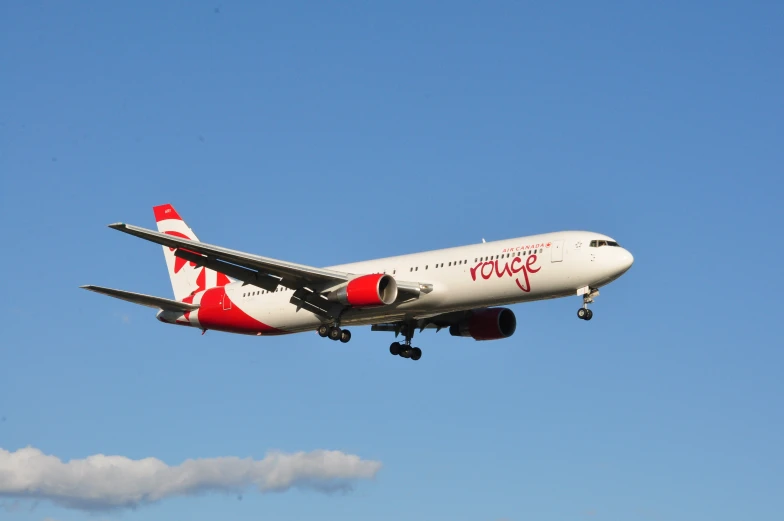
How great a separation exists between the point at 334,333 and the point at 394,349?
19.2 feet

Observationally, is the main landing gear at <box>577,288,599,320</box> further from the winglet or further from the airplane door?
the winglet

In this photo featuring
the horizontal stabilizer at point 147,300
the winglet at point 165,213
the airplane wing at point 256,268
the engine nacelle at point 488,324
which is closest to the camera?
the airplane wing at point 256,268

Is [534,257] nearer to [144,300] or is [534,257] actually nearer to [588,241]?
[588,241]

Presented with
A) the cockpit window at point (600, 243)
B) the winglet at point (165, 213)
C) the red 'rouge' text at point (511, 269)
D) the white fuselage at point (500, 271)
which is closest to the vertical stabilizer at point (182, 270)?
the winglet at point (165, 213)

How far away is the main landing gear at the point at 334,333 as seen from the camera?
171 feet

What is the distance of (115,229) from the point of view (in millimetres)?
43875

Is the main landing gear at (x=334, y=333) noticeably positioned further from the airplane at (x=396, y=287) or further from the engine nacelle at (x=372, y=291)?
the engine nacelle at (x=372, y=291)

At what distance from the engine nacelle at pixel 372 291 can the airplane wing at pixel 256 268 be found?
133cm

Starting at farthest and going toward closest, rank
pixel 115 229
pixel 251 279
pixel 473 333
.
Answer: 1. pixel 473 333
2. pixel 251 279
3. pixel 115 229

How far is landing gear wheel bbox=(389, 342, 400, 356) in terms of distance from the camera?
→ 187 feet

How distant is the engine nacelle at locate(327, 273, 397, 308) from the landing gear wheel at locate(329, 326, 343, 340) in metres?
2.86

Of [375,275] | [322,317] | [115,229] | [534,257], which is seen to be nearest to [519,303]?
[534,257]

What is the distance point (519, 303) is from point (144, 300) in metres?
18.1

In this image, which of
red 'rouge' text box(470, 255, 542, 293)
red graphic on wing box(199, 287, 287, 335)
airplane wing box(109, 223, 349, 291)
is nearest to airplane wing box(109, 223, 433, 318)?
airplane wing box(109, 223, 349, 291)
